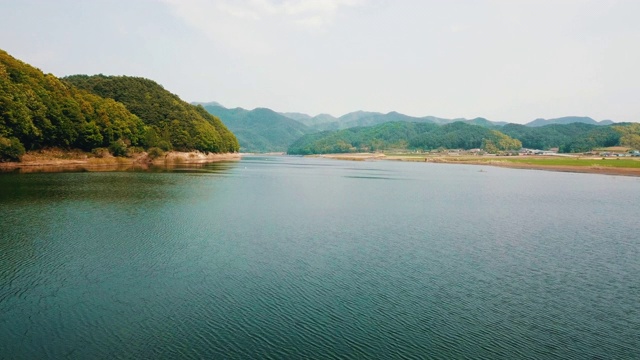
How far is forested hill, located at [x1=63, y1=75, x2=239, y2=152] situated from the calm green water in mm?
83067

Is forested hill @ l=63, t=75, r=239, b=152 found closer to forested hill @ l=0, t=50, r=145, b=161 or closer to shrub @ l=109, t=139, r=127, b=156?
shrub @ l=109, t=139, r=127, b=156

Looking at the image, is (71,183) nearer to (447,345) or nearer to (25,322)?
(25,322)

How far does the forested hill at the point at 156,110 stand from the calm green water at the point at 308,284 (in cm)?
8307

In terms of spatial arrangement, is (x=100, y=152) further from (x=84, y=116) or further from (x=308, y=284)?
(x=308, y=284)

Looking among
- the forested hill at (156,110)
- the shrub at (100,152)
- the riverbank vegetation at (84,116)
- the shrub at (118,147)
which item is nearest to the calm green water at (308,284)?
the riverbank vegetation at (84,116)

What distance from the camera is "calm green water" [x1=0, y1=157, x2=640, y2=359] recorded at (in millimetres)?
11398

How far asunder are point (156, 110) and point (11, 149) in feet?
206

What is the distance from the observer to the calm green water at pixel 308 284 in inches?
449

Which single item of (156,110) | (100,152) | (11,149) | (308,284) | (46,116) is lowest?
(308,284)

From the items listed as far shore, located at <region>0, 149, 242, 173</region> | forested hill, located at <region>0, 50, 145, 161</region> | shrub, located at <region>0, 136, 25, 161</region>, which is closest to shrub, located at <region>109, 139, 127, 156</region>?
far shore, located at <region>0, 149, 242, 173</region>

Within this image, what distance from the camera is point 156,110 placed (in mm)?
119375

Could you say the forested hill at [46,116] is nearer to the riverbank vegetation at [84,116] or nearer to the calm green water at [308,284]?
the riverbank vegetation at [84,116]

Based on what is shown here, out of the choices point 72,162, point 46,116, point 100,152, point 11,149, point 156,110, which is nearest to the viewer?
point 11,149

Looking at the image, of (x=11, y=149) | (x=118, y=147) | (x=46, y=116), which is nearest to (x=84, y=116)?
(x=118, y=147)
